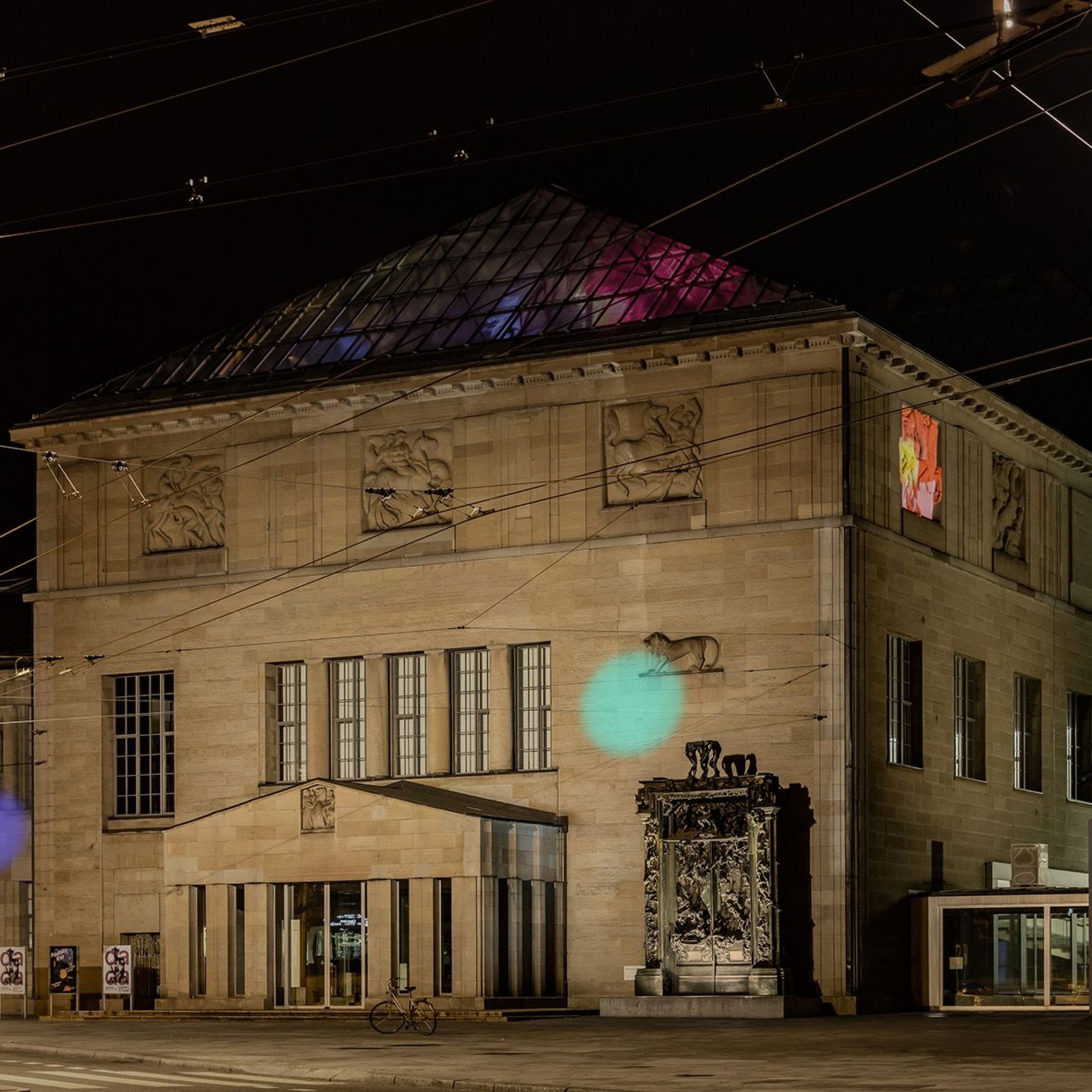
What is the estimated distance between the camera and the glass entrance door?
45344 millimetres

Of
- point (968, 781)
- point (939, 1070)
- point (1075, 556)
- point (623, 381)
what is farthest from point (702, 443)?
point (939, 1070)

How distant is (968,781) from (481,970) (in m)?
13.0

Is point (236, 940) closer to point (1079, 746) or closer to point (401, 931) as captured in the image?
point (401, 931)

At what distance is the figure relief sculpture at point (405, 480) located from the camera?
163 feet

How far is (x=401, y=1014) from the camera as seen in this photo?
38000 millimetres

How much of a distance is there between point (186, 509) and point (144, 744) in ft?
18.6

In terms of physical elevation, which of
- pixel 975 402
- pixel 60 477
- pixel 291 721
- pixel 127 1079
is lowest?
pixel 127 1079

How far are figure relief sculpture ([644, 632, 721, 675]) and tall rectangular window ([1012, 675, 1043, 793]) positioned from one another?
34.6 ft

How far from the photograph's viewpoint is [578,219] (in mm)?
50938

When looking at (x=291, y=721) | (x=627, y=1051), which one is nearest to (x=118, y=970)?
(x=291, y=721)

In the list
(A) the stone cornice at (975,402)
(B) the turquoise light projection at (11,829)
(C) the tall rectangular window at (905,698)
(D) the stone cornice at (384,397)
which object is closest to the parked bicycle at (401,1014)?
(C) the tall rectangular window at (905,698)

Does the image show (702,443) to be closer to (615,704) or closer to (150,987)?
(615,704)

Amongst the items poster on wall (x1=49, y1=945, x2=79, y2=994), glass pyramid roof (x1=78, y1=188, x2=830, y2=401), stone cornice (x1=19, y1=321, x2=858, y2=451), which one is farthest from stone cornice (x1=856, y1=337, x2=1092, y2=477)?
poster on wall (x1=49, y1=945, x2=79, y2=994)

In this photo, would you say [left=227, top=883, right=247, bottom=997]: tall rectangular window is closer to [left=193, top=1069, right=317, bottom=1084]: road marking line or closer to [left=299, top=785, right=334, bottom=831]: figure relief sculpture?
[left=299, top=785, right=334, bottom=831]: figure relief sculpture
